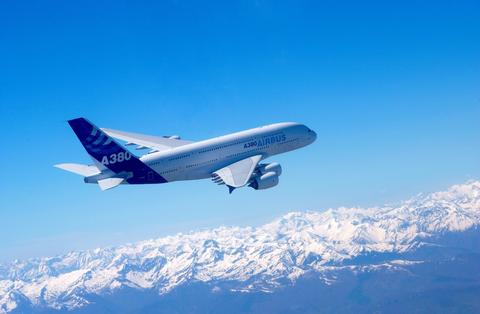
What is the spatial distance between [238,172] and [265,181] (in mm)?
5515

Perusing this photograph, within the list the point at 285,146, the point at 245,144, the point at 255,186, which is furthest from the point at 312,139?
the point at 255,186

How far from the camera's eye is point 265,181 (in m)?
89.3

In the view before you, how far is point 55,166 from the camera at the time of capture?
295 feet

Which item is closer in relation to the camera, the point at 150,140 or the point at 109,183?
the point at 109,183

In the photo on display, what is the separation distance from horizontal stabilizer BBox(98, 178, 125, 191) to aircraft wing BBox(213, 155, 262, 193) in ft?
59.8

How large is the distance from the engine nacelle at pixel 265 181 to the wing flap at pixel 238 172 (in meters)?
2.48

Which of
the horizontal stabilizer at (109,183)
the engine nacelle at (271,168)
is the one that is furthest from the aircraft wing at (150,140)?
the engine nacelle at (271,168)

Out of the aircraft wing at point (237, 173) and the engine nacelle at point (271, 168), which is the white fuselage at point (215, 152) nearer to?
the aircraft wing at point (237, 173)

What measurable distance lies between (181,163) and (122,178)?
12019 mm

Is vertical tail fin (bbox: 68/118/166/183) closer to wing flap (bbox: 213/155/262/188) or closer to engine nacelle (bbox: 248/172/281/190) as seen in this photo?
wing flap (bbox: 213/155/262/188)

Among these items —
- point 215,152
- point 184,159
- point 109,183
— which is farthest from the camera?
point 215,152

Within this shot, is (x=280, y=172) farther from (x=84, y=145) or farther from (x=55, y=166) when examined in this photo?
(x=55, y=166)

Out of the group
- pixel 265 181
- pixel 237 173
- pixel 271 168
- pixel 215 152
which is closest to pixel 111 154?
pixel 215 152

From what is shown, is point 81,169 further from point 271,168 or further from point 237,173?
point 271,168
